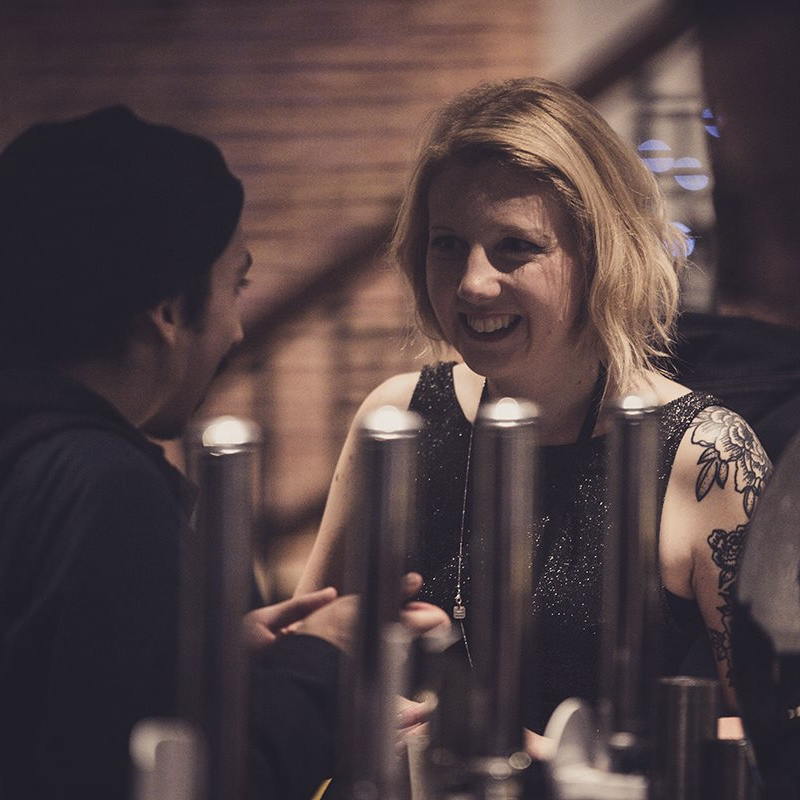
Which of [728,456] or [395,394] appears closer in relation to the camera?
[728,456]

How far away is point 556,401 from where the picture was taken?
4.30 ft

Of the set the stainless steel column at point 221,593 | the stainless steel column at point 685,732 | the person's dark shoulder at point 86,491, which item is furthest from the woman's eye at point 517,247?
the stainless steel column at point 221,593

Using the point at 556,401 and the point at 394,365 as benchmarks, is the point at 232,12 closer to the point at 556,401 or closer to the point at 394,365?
the point at 394,365

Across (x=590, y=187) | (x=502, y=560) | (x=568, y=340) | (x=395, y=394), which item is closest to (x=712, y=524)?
(x=568, y=340)

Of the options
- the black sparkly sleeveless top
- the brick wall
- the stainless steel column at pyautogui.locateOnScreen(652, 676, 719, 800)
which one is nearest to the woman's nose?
the black sparkly sleeveless top

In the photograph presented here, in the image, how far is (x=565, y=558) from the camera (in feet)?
4.07

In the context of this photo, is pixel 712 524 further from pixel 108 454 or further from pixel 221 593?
pixel 221 593

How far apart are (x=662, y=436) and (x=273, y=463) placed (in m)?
2.46

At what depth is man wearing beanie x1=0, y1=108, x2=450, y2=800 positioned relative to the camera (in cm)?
64

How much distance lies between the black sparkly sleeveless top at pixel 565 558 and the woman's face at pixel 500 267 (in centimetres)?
15

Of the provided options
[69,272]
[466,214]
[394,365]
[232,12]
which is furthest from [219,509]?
[232,12]

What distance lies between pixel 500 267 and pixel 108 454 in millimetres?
502

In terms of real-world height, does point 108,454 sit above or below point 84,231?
below

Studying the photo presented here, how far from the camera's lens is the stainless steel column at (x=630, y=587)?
53cm
